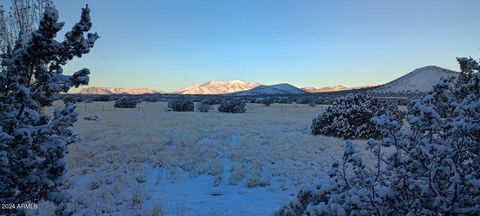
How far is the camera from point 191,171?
10.4 m

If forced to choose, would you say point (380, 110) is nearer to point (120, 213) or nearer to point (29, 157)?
point (120, 213)

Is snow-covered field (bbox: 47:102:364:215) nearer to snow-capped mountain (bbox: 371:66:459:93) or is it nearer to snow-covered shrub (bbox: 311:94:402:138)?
snow-covered shrub (bbox: 311:94:402:138)

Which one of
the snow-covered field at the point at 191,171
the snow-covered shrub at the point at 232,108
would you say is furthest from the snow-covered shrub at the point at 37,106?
the snow-covered shrub at the point at 232,108

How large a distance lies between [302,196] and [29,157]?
3.33 m

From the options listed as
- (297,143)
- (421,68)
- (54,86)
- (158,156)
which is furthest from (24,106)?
(421,68)

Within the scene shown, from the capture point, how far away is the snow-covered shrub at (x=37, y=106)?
148 inches

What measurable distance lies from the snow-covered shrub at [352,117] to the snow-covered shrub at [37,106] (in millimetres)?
14398

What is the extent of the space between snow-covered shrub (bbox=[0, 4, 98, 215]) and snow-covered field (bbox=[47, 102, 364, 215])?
2.97 m

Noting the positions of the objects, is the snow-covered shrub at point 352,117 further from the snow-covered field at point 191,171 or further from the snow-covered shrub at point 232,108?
the snow-covered shrub at point 232,108

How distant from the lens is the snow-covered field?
25.5 feet

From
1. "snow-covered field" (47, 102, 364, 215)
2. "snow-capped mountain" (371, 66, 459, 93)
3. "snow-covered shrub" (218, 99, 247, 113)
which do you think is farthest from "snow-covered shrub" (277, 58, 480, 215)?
"snow-capped mountain" (371, 66, 459, 93)

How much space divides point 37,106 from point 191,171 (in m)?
6.75

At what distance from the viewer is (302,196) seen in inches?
201

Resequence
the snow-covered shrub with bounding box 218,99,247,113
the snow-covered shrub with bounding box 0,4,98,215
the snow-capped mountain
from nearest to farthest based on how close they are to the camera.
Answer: the snow-covered shrub with bounding box 0,4,98,215
the snow-covered shrub with bounding box 218,99,247,113
the snow-capped mountain
